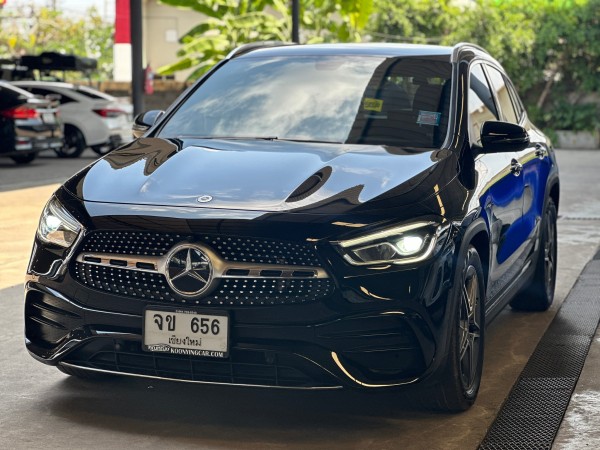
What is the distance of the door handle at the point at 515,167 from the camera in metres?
6.54

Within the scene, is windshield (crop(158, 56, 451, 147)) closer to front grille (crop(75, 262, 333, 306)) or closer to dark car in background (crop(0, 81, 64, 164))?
front grille (crop(75, 262, 333, 306))

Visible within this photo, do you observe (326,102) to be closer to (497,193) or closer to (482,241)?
(497,193)

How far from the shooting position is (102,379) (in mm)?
5805

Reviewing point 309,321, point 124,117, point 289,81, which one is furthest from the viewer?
point 124,117

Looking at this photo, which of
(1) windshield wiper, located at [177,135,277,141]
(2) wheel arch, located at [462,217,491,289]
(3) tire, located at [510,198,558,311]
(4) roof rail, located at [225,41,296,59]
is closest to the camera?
(2) wheel arch, located at [462,217,491,289]

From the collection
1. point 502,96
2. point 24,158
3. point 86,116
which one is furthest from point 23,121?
point 502,96

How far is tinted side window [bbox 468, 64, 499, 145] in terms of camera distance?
6.13 m

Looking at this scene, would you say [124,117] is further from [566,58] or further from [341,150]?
[341,150]

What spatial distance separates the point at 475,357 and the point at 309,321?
112 cm

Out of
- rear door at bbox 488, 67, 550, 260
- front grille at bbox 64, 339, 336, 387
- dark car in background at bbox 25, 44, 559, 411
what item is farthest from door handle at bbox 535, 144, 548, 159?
front grille at bbox 64, 339, 336, 387

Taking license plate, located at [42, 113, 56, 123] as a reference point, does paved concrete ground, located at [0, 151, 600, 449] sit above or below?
above

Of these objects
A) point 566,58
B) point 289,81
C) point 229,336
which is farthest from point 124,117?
point 229,336

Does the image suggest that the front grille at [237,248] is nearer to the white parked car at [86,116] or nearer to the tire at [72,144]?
the white parked car at [86,116]

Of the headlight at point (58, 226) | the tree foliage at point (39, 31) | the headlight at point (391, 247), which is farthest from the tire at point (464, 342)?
the tree foliage at point (39, 31)
